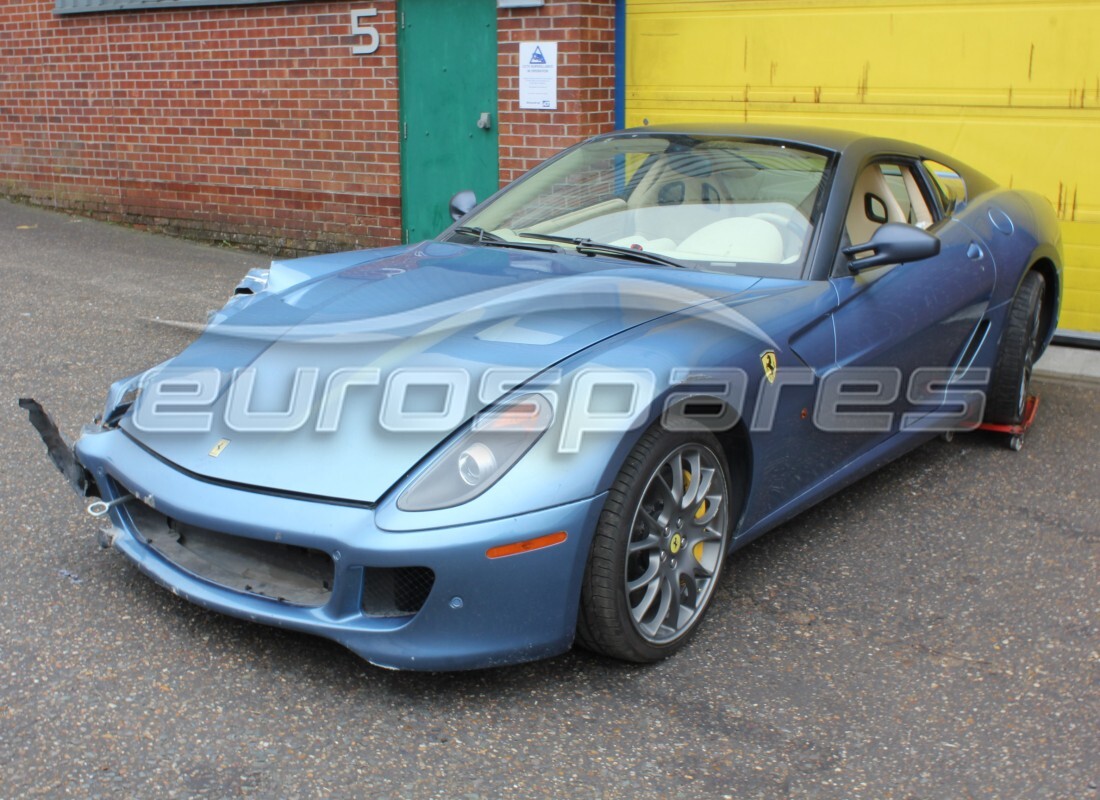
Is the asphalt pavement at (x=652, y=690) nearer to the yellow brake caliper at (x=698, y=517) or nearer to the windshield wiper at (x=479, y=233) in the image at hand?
the yellow brake caliper at (x=698, y=517)

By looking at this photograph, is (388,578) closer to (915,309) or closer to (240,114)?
(915,309)

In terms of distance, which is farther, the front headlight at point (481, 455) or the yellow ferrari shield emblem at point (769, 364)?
the yellow ferrari shield emblem at point (769, 364)

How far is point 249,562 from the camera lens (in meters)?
3.08

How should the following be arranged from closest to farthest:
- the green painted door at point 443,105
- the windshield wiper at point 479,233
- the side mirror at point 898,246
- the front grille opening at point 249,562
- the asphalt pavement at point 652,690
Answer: the asphalt pavement at point 652,690, the front grille opening at point 249,562, the side mirror at point 898,246, the windshield wiper at point 479,233, the green painted door at point 443,105

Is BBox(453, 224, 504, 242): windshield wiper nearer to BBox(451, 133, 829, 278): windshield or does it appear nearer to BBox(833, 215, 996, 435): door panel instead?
BBox(451, 133, 829, 278): windshield

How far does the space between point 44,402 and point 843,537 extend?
3505mm

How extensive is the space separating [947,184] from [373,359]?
296cm

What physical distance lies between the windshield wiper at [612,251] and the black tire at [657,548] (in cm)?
88

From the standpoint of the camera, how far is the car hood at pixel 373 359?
3025 mm

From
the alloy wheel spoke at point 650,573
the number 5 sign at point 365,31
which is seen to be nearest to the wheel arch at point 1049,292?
the alloy wheel spoke at point 650,573

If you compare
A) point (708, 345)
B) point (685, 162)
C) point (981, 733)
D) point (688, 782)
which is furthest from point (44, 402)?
point (981, 733)

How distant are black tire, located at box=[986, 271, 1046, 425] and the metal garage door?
2000mm

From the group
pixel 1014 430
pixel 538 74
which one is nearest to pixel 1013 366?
pixel 1014 430

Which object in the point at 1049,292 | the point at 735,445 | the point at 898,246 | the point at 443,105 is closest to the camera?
the point at 735,445
